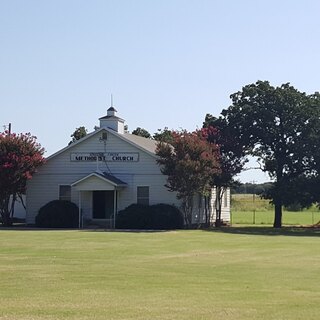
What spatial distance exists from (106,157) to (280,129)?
12.0 meters

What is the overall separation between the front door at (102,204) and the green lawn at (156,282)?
2054 centimetres

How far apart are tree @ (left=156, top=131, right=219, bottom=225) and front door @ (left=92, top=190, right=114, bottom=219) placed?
515cm

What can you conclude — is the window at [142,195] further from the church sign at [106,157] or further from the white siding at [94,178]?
the church sign at [106,157]

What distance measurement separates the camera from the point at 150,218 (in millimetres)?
44812

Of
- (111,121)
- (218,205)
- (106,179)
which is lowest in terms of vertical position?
(218,205)

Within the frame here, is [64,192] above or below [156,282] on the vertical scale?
above

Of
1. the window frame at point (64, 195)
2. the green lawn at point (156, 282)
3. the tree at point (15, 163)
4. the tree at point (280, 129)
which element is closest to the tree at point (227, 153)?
the tree at point (280, 129)

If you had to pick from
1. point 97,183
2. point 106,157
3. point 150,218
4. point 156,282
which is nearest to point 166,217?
point 150,218

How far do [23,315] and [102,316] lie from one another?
1.25m

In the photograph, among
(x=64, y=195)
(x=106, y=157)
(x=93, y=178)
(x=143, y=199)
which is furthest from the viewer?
(x=64, y=195)

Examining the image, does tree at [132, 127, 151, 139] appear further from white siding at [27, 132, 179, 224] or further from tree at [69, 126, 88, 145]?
white siding at [27, 132, 179, 224]

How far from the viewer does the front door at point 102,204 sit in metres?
48.7

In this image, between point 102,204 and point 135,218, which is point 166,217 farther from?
point 102,204

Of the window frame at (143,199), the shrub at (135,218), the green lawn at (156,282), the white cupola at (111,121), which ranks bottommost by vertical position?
the green lawn at (156,282)
